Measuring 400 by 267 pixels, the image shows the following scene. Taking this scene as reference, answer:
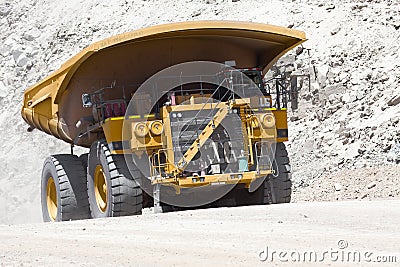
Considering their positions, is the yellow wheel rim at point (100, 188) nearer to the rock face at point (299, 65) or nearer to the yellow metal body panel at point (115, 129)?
the yellow metal body panel at point (115, 129)

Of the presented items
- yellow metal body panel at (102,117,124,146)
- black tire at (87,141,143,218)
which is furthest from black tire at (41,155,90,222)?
yellow metal body panel at (102,117,124,146)

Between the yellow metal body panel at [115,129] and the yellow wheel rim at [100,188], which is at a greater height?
the yellow metal body panel at [115,129]

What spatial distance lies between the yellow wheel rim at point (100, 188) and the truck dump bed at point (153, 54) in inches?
47.0

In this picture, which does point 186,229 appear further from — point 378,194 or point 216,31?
point 378,194

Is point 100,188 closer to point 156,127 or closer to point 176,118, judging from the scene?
point 156,127

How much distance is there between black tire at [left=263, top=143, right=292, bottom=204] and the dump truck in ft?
0.05

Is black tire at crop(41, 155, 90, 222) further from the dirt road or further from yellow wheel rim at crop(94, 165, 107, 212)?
the dirt road

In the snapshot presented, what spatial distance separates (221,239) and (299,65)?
1556 cm

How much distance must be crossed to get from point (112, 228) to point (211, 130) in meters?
3.32

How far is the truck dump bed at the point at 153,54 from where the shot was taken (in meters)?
12.3

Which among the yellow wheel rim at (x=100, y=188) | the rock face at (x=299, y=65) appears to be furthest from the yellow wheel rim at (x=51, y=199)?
the rock face at (x=299, y=65)

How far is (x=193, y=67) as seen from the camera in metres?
13.3

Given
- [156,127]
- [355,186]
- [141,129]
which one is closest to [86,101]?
[141,129]

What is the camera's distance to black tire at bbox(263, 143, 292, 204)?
1292cm
